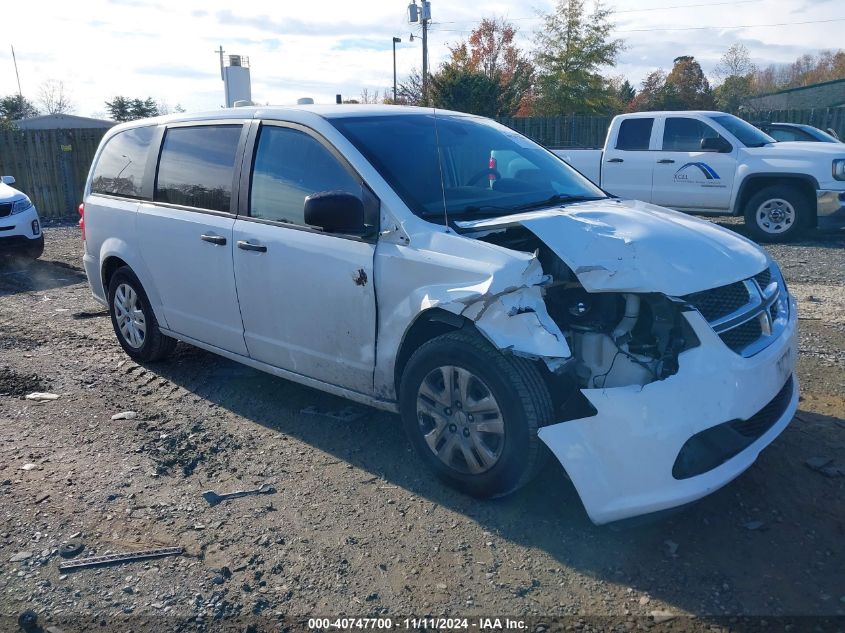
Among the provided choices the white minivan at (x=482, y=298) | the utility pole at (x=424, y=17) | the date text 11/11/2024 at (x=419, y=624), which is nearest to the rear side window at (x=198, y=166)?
the white minivan at (x=482, y=298)

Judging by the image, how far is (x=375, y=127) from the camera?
4387 mm

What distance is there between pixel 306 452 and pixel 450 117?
230 cm

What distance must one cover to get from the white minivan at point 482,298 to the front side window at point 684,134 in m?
7.97

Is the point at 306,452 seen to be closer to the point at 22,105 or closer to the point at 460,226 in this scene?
the point at 460,226

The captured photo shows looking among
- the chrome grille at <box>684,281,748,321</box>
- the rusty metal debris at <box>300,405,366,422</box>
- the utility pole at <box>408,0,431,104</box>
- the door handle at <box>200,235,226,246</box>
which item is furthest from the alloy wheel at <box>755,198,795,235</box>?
the utility pole at <box>408,0,431,104</box>

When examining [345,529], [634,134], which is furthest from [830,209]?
[345,529]

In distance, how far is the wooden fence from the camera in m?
17.5

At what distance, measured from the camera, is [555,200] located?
438cm

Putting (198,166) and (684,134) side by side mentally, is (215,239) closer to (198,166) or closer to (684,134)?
(198,166)

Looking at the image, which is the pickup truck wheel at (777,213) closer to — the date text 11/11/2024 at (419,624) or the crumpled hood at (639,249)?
the crumpled hood at (639,249)

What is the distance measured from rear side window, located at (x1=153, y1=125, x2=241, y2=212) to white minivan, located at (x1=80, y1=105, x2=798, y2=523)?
17 mm

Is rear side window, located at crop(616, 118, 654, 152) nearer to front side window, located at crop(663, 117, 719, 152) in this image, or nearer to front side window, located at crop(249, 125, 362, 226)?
front side window, located at crop(663, 117, 719, 152)

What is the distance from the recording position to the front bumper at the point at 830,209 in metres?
10.6

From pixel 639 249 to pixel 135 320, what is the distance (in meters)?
4.08
